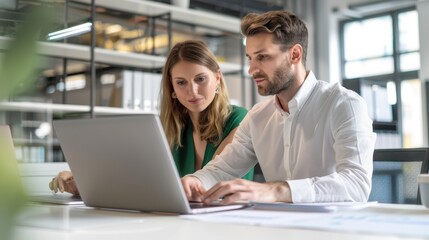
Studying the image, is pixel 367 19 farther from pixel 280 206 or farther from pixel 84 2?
pixel 280 206

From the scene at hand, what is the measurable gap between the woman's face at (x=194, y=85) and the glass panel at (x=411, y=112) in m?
4.79

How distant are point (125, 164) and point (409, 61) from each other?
5.92 meters

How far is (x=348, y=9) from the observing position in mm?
6488

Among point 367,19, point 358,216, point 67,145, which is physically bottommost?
point 358,216

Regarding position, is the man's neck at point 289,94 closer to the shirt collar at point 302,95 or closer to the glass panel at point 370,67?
the shirt collar at point 302,95

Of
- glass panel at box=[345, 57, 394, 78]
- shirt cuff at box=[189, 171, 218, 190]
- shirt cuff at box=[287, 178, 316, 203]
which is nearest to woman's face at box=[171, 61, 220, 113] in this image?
shirt cuff at box=[189, 171, 218, 190]

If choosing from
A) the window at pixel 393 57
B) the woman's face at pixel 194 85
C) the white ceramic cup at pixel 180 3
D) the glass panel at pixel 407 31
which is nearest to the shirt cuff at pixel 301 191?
the woman's face at pixel 194 85

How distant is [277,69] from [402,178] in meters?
0.51

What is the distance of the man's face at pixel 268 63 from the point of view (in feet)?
5.74

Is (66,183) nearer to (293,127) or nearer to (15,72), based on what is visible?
(293,127)

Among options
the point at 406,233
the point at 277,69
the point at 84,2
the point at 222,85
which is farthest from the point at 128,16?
the point at 406,233

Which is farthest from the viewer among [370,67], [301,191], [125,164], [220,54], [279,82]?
[370,67]

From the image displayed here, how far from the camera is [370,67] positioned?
21.8 feet

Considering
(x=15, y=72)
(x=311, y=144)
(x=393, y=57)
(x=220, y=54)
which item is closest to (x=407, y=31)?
(x=393, y=57)
